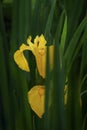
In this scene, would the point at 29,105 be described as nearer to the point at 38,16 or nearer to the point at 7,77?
the point at 7,77

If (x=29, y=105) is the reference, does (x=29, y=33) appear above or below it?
above

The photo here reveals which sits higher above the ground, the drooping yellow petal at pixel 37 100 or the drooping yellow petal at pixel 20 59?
the drooping yellow petal at pixel 20 59

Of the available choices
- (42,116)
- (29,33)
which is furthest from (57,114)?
(29,33)

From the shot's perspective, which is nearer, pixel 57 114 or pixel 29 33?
pixel 57 114

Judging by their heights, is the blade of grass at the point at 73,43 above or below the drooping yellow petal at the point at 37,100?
above

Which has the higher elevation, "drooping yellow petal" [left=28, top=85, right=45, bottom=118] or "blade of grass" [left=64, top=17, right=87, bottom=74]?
"blade of grass" [left=64, top=17, right=87, bottom=74]

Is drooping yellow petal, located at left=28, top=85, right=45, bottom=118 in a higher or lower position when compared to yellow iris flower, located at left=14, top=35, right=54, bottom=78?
lower

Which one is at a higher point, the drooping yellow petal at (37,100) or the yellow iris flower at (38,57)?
the yellow iris flower at (38,57)

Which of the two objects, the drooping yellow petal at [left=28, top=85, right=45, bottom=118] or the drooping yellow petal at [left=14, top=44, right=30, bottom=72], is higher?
the drooping yellow petal at [left=14, top=44, right=30, bottom=72]

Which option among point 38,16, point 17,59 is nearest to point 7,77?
point 17,59
